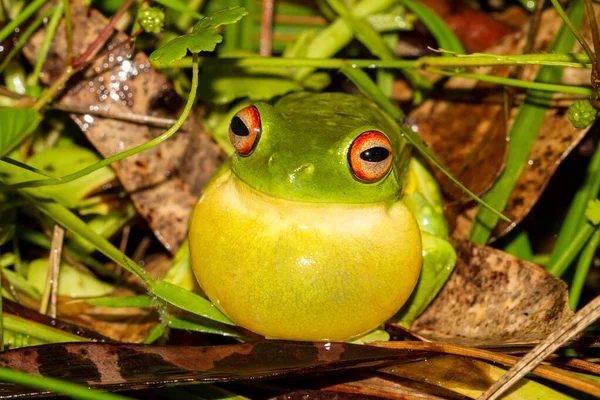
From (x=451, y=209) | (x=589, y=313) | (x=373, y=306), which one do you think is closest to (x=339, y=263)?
(x=373, y=306)

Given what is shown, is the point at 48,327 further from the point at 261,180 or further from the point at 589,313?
the point at 589,313

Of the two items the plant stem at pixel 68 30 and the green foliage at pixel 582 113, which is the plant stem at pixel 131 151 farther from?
the green foliage at pixel 582 113

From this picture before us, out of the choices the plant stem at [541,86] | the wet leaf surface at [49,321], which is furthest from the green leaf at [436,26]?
the wet leaf surface at [49,321]

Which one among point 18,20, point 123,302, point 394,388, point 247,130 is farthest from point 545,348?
point 18,20

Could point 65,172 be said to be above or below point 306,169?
above

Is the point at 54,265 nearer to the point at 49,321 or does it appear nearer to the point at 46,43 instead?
the point at 49,321

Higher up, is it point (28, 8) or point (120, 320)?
point (28, 8)
